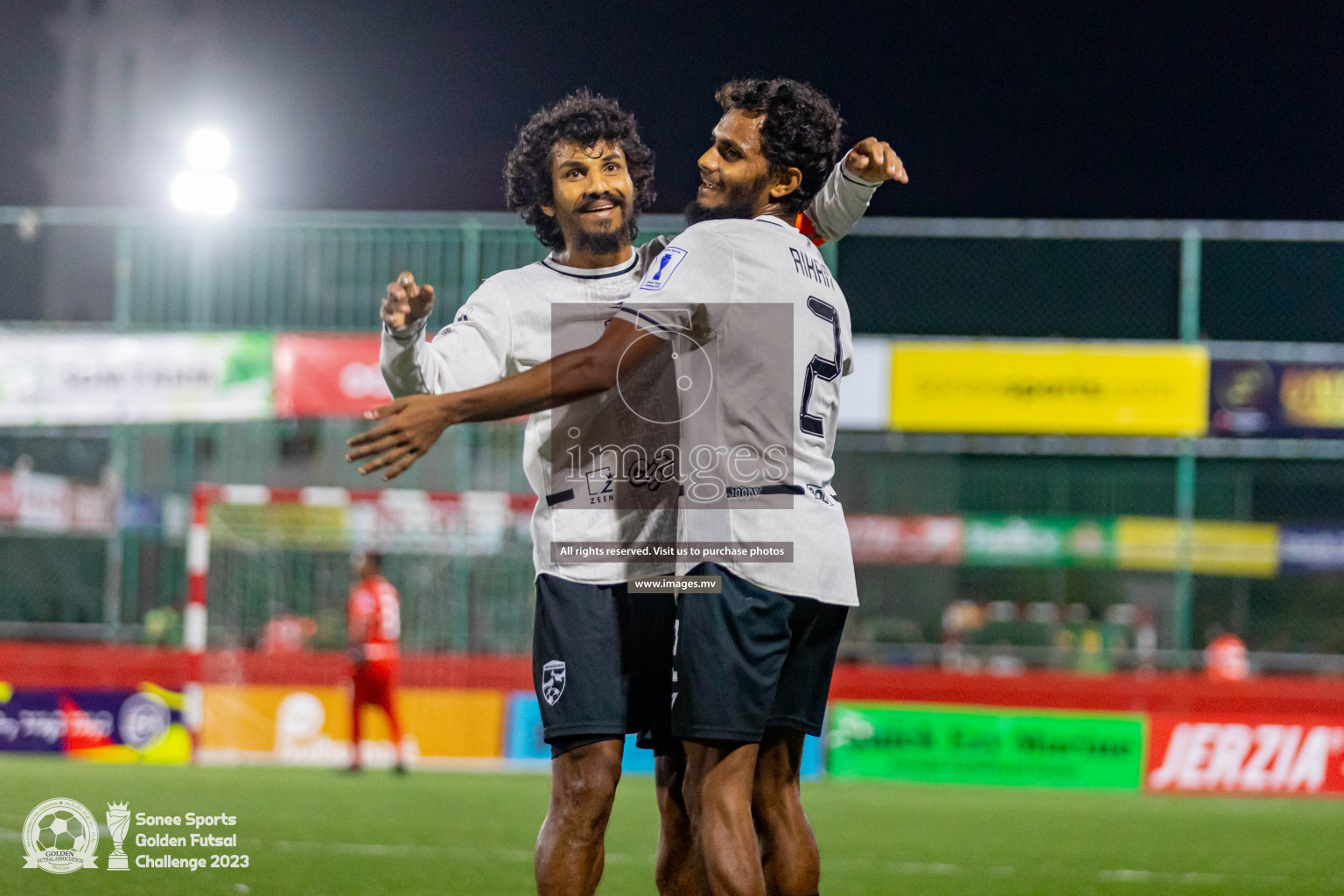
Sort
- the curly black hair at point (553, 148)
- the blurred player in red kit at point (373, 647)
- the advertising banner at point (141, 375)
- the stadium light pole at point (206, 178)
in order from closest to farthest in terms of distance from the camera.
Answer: the curly black hair at point (553, 148) → the blurred player in red kit at point (373, 647) → the advertising banner at point (141, 375) → the stadium light pole at point (206, 178)

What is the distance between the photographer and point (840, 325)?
3406 mm

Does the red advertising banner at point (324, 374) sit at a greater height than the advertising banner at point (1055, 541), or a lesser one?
greater

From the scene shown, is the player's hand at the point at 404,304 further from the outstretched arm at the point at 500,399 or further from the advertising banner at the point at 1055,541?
the advertising banner at the point at 1055,541

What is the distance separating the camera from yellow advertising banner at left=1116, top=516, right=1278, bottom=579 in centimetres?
1320

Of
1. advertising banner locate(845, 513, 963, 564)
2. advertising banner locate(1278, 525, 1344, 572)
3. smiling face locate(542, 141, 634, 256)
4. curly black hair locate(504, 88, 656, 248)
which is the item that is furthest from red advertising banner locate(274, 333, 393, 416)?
smiling face locate(542, 141, 634, 256)

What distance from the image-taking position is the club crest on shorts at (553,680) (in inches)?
137

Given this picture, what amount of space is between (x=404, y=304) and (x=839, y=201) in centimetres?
124

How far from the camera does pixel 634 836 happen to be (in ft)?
26.2

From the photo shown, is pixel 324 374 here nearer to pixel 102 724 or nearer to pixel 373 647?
pixel 373 647

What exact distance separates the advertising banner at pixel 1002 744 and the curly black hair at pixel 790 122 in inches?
358

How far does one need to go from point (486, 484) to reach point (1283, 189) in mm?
14023

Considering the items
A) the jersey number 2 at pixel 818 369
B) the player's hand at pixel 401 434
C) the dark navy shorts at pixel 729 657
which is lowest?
the dark navy shorts at pixel 729 657

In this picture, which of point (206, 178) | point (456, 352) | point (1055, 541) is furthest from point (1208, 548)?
point (206, 178)

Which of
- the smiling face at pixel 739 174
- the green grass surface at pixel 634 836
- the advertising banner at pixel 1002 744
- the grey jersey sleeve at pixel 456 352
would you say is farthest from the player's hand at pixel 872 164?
the advertising banner at pixel 1002 744
